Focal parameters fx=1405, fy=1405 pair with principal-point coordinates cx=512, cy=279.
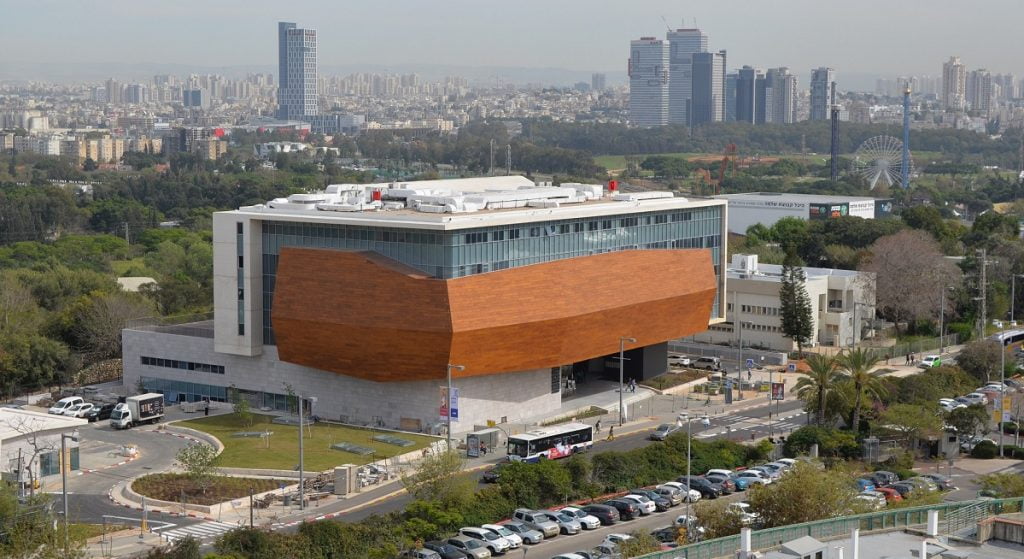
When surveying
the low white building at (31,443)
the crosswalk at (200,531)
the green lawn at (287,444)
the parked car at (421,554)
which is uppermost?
the low white building at (31,443)

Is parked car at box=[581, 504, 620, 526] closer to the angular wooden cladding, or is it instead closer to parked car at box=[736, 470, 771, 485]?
parked car at box=[736, 470, 771, 485]

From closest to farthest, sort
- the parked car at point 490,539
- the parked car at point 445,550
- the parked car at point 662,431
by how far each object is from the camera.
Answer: the parked car at point 445,550, the parked car at point 490,539, the parked car at point 662,431

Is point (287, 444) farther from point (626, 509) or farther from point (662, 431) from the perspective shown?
point (626, 509)

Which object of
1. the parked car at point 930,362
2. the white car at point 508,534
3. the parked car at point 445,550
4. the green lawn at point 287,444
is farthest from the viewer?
the parked car at point 930,362

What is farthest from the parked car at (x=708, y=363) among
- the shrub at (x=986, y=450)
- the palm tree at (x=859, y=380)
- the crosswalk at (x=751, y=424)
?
the shrub at (x=986, y=450)

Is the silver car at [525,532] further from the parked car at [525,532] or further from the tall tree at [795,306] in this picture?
the tall tree at [795,306]

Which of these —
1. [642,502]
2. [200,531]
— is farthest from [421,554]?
[642,502]

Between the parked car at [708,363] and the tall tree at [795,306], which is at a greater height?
the tall tree at [795,306]

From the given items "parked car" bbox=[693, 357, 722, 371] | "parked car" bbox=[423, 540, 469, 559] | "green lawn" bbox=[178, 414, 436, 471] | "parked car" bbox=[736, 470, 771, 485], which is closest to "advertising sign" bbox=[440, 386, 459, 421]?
"green lawn" bbox=[178, 414, 436, 471]
